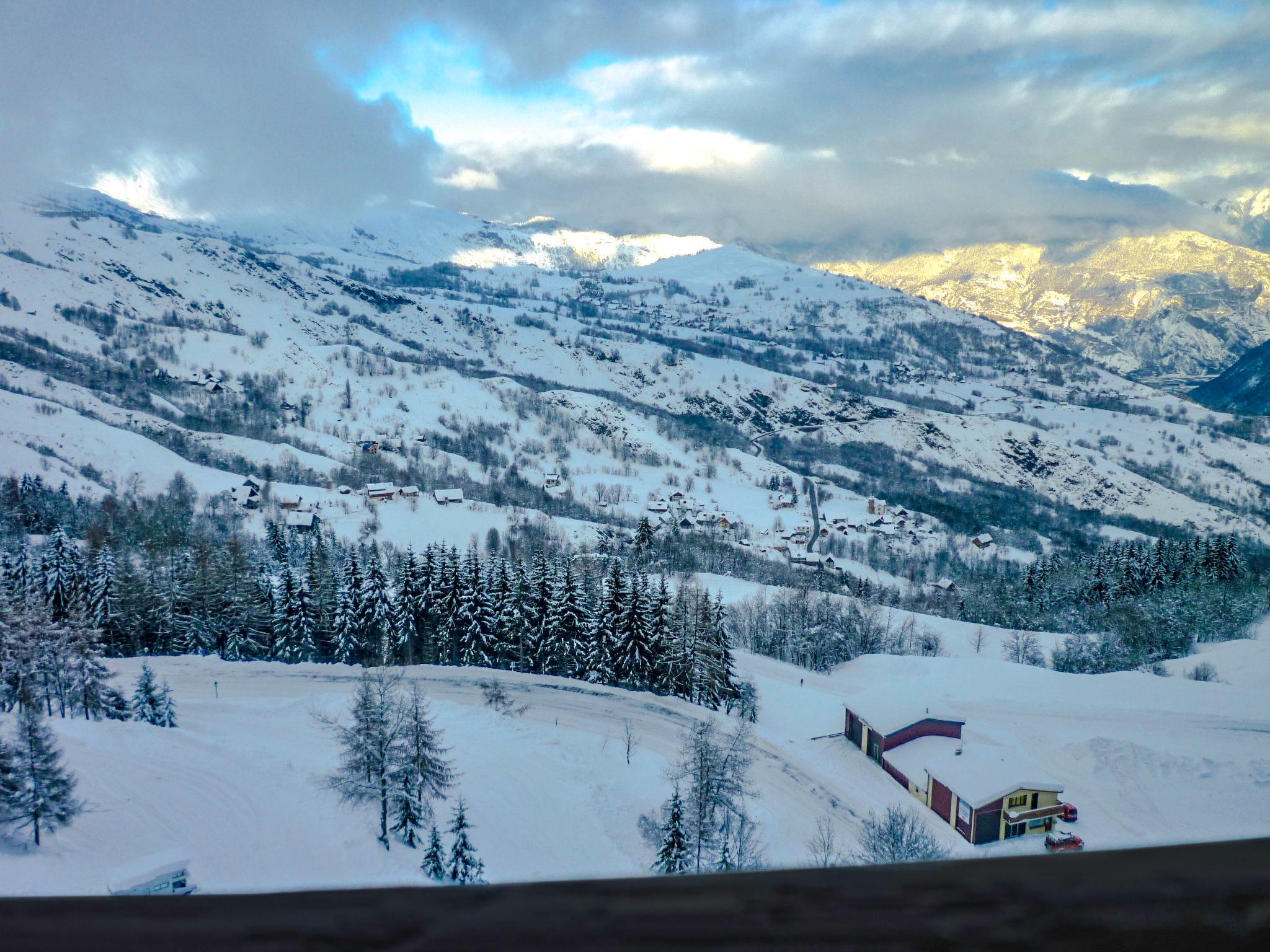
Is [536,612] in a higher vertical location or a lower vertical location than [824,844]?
higher

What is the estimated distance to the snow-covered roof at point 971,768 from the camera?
60.9 ft

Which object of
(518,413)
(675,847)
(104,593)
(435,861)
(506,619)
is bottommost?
(675,847)

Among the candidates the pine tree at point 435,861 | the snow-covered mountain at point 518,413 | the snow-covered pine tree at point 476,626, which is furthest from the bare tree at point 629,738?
the snow-covered mountain at point 518,413

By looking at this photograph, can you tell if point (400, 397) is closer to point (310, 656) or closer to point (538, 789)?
point (310, 656)

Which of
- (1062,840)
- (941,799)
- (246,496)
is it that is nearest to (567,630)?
(941,799)

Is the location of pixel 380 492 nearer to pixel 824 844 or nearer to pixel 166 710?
pixel 166 710

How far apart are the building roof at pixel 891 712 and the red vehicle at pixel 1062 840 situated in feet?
14.5

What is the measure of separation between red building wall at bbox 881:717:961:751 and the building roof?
99mm

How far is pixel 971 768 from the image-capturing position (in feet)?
64.7

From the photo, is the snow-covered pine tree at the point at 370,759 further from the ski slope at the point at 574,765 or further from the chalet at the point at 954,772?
the chalet at the point at 954,772

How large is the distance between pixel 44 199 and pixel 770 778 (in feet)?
846

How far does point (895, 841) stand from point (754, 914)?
15013 millimetres

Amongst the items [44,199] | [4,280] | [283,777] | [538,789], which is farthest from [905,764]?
[44,199]

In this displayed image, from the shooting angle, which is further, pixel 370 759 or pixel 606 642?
pixel 606 642
